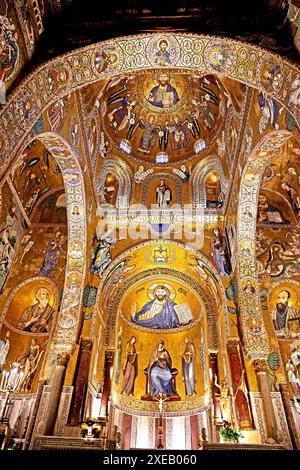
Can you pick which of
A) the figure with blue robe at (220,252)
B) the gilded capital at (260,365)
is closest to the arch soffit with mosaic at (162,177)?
the figure with blue robe at (220,252)

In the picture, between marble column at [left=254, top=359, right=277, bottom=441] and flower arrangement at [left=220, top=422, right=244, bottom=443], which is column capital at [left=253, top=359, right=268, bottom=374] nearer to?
marble column at [left=254, top=359, right=277, bottom=441]

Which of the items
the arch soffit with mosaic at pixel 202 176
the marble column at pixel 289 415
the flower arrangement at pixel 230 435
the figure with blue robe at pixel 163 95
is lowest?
the flower arrangement at pixel 230 435

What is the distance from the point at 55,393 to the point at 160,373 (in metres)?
5.82

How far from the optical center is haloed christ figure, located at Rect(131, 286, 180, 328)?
616 inches

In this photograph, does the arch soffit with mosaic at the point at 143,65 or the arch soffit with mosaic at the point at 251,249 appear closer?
the arch soffit with mosaic at the point at 143,65

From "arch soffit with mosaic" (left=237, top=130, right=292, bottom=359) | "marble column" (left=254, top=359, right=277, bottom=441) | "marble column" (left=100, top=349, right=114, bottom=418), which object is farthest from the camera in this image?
"marble column" (left=100, top=349, right=114, bottom=418)

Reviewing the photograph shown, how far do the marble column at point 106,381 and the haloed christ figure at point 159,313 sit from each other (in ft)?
9.28

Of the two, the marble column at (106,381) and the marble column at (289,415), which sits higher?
the marble column at (106,381)

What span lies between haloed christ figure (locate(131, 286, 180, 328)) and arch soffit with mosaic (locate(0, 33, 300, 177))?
10482 mm

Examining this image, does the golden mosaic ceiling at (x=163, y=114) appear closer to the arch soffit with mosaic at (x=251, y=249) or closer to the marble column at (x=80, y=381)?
the arch soffit with mosaic at (x=251, y=249)

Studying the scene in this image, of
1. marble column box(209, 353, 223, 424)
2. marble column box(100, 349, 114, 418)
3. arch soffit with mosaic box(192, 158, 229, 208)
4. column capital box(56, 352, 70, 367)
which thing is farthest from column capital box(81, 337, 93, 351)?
arch soffit with mosaic box(192, 158, 229, 208)

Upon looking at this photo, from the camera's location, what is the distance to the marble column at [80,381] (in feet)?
32.1

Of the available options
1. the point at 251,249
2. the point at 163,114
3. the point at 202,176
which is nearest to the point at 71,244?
the point at 202,176

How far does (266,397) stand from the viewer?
1002cm
